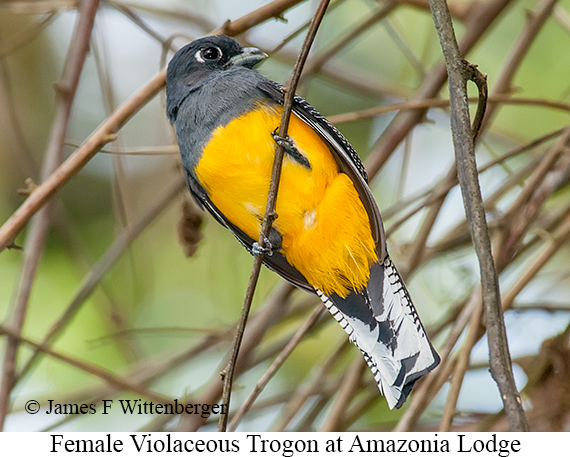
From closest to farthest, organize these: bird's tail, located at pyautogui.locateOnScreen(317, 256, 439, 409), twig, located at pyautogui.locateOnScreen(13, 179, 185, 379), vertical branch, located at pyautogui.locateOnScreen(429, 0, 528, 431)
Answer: vertical branch, located at pyautogui.locateOnScreen(429, 0, 528, 431) < bird's tail, located at pyautogui.locateOnScreen(317, 256, 439, 409) < twig, located at pyautogui.locateOnScreen(13, 179, 185, 379)

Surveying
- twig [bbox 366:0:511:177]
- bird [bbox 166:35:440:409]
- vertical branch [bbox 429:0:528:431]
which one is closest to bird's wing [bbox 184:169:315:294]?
bird [bbox 166:35:440:409]

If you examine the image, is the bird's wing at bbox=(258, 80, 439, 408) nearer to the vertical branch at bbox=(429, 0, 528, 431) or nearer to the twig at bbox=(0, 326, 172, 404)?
the vertical branch at bbox=(429, 0, 528, 431)

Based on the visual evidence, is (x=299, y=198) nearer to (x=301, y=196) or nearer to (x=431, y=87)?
(x=301, y=196)

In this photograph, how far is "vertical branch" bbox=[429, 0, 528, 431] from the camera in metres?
1.27

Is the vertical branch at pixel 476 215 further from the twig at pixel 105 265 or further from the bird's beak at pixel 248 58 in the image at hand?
the twig at pixel 105 265

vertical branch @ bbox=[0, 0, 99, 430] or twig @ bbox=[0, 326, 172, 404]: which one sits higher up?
vertical branch @ bbox=[0, 0, 99, 430]

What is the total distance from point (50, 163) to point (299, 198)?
4.06ft

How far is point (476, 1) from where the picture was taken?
3.73 meters

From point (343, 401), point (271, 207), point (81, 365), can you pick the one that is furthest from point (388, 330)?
point (81, 365)

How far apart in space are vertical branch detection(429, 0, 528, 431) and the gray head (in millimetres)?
1497

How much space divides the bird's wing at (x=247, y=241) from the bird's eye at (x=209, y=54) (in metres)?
0.61

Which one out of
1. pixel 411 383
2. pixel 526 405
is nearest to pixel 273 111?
pixel 411 383

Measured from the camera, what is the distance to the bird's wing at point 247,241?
2.93 meters

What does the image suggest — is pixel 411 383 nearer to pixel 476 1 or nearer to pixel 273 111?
pixel 273 111
